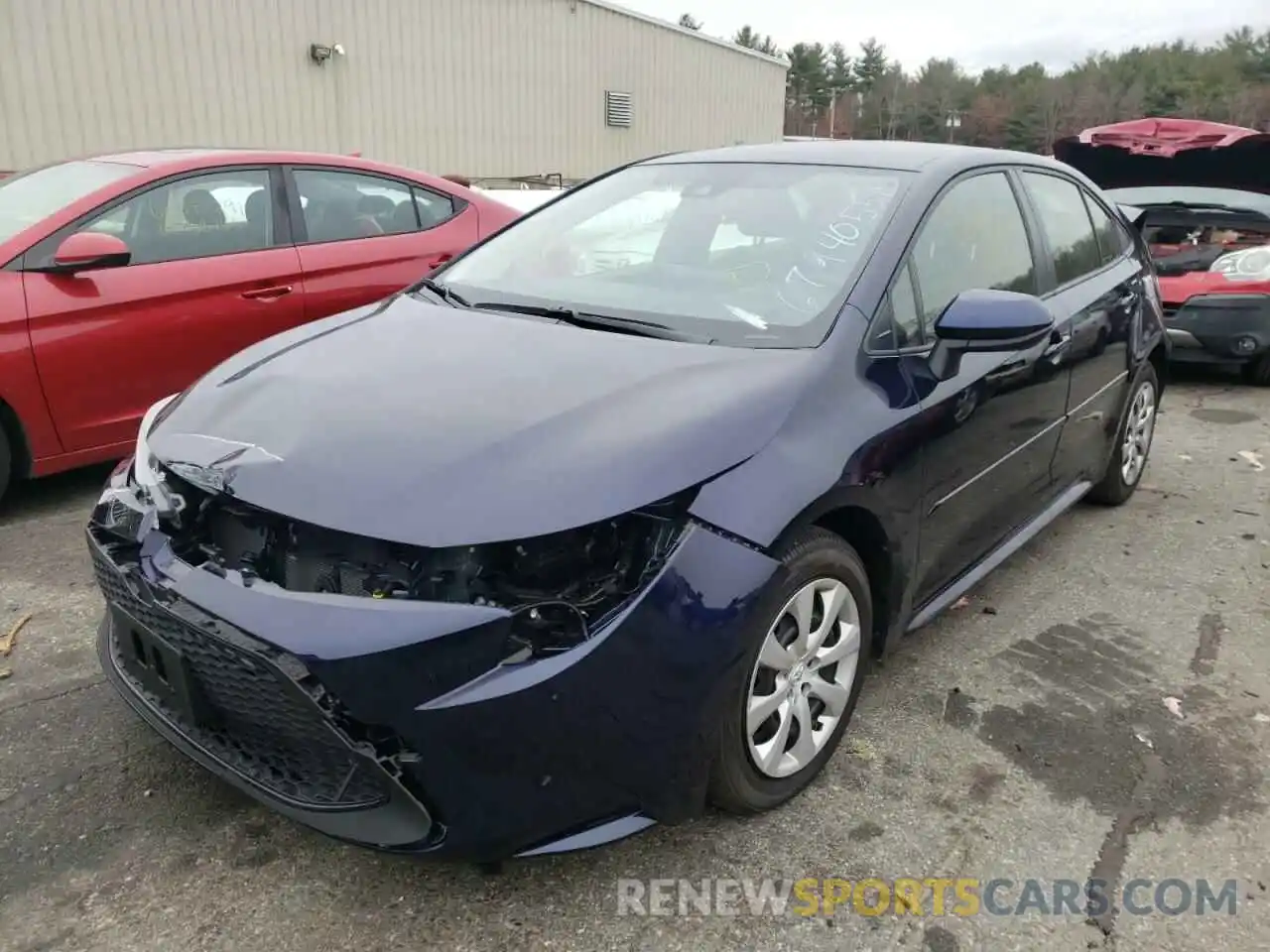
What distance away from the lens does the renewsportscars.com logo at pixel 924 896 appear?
2115mm

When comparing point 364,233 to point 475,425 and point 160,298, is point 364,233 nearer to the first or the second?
point 160,298

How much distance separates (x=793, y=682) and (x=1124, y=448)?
113 inches

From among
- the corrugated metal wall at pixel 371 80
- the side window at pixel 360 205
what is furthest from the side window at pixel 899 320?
the corrugated metal wall at pixel 371 80

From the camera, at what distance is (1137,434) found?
15.0ft

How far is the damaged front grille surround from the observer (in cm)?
185

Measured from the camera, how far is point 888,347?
8.48 feet

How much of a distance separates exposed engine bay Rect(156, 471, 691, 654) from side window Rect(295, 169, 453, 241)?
3.19 metres

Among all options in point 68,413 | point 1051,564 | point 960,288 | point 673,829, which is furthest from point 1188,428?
point 68,413

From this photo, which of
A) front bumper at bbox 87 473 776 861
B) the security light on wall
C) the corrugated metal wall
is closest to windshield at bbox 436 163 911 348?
front bumper at bbox 87 473 776 861

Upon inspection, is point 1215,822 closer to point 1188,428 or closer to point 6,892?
point 6,892

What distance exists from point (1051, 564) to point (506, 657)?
287cm

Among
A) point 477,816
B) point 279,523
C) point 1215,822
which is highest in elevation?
point 279,523

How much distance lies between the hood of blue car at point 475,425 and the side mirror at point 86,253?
1670mm

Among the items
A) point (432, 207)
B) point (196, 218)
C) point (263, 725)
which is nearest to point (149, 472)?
point (263, 725)
